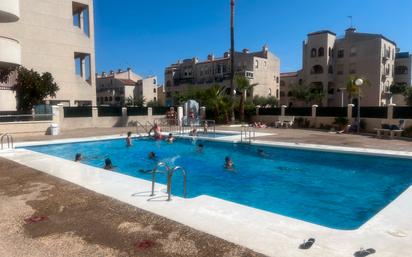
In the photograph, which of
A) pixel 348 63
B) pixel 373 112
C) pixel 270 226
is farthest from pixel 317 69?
pixel 270 226

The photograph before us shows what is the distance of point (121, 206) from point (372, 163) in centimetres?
1001

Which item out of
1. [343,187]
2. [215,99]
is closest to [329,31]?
[215,99]

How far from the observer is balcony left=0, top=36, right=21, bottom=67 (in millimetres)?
19031

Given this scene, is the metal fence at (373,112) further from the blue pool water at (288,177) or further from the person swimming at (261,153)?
the person swimming at (261,153)

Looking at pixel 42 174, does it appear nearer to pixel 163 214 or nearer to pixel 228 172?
pixel 163 214

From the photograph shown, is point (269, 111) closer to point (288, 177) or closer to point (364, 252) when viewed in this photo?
point (288, 177)

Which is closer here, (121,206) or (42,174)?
(121,206)

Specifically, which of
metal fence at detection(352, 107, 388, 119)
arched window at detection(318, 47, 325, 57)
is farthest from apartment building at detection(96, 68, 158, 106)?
metal fence at detection(352, 107, 388, 119)

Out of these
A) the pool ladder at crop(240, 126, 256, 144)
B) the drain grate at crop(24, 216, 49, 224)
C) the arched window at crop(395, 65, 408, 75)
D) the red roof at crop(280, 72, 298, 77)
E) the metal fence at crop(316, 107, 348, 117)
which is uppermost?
the red roof at crop(280, 72, 298, 77)

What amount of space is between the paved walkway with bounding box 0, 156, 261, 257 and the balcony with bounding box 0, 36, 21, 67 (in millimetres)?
15839

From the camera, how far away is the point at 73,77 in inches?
1422

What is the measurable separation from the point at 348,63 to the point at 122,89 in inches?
2345

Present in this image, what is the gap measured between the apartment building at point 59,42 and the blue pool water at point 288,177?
20.5m

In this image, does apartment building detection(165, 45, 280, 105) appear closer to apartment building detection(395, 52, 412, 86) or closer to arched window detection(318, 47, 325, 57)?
arched window detection(318, 47, 325, 57)
